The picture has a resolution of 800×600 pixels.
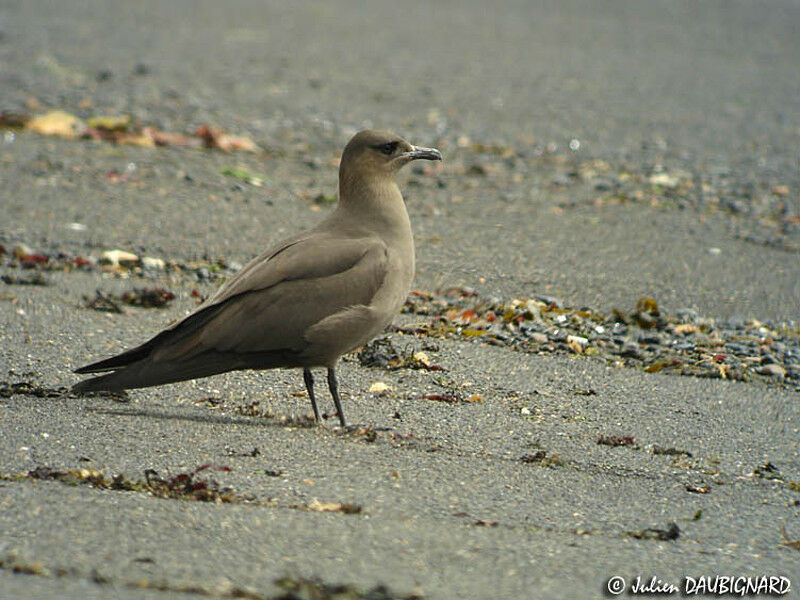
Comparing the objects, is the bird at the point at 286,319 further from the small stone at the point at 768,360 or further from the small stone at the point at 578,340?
the small stone at the point at 768,360

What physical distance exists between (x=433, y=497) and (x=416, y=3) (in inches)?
706

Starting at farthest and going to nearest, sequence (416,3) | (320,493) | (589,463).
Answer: (416,3) < (589,463) < (320,493)

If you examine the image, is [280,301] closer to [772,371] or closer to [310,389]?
[310,389]

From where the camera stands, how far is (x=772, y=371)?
24.0ft

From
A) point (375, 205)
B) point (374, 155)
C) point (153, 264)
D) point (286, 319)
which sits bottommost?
point (153, 264)

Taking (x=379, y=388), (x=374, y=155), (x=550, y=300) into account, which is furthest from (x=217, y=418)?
(x=550, y=300)

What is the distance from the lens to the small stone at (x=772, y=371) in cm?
730

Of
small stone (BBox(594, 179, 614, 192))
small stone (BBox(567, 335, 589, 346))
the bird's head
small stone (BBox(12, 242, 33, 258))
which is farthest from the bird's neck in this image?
small stone (BBox(594, 179, 614, 192))

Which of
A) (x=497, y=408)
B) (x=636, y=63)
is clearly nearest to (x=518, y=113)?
(x=636, y=63)

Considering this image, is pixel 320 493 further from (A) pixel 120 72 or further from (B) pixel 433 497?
(A) pixel 120 72

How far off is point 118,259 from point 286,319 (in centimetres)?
300

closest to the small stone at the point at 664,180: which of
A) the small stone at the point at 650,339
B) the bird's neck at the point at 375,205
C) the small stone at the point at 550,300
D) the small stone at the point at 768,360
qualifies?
the small stone at the point at 550,300

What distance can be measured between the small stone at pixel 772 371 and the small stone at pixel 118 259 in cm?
426

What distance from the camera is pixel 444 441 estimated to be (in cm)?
571
